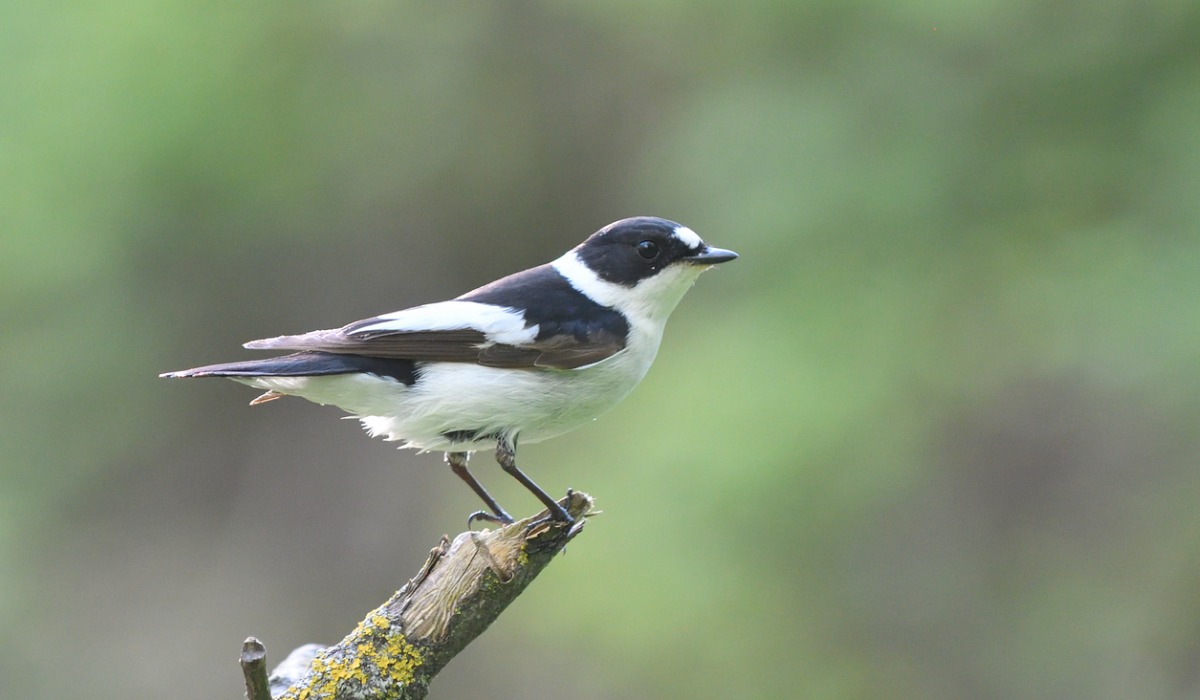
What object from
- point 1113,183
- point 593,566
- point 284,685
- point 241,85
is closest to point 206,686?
point 593,566

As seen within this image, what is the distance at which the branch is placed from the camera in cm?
303

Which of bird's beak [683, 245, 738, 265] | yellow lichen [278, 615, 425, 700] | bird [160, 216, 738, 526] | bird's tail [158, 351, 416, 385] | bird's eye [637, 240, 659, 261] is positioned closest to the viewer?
yellow lichen [278, 615, 425, 700]

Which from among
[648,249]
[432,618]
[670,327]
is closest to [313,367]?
[432,618]

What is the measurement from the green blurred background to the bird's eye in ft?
9.09

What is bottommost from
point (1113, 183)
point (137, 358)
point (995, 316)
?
point (995, 316)

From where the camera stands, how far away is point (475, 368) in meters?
3.60

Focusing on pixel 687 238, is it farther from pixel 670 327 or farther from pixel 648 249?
pixel 670 327

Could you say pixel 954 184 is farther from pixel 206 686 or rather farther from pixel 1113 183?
pixel 206 686

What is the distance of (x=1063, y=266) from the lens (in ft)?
22.4

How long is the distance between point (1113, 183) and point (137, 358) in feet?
21.8

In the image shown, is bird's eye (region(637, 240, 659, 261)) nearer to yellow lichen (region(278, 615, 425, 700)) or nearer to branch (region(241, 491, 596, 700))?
branch (region(241, 491, 596, 700))

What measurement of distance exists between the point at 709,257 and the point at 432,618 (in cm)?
154

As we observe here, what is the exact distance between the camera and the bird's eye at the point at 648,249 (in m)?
3.96

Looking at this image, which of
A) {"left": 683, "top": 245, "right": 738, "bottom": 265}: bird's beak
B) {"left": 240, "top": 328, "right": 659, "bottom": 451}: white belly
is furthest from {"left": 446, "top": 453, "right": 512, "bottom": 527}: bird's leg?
{"left": 683, "top": 245, "right": 738, "bottom": 265}: bird's beak
